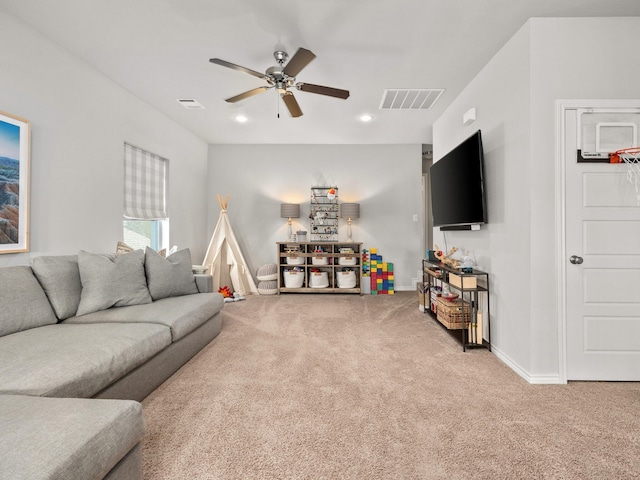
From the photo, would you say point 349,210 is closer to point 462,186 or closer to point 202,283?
point 462,186

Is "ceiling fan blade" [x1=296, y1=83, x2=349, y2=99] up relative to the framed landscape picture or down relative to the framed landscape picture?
up

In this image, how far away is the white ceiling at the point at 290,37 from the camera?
206 centimetres

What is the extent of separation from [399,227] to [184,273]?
3.69m

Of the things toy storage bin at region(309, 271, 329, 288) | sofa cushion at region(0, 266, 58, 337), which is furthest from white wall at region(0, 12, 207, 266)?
toy storage bin at region(309, 271, 329, 288)

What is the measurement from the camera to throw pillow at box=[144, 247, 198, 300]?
2.68 metres

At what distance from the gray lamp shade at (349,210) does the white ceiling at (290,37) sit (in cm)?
187

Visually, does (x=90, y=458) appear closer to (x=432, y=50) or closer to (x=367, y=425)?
(x=367, y=425)

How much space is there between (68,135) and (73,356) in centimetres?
206

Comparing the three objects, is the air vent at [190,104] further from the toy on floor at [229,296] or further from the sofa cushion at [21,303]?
the toy on floor at [229,296]

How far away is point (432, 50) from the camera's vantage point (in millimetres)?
2557

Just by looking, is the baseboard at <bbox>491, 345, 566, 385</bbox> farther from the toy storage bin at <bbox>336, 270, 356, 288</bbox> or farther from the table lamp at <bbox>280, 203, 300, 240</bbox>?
the table lamp at <bbox>280, 203, 300, 240</bbox>

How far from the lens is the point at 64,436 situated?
2.98 ft

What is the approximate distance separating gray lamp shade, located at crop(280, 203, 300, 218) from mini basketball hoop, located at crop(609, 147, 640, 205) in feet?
13.0

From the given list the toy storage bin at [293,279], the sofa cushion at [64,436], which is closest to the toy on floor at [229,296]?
the toy storage bin at [293,279]
